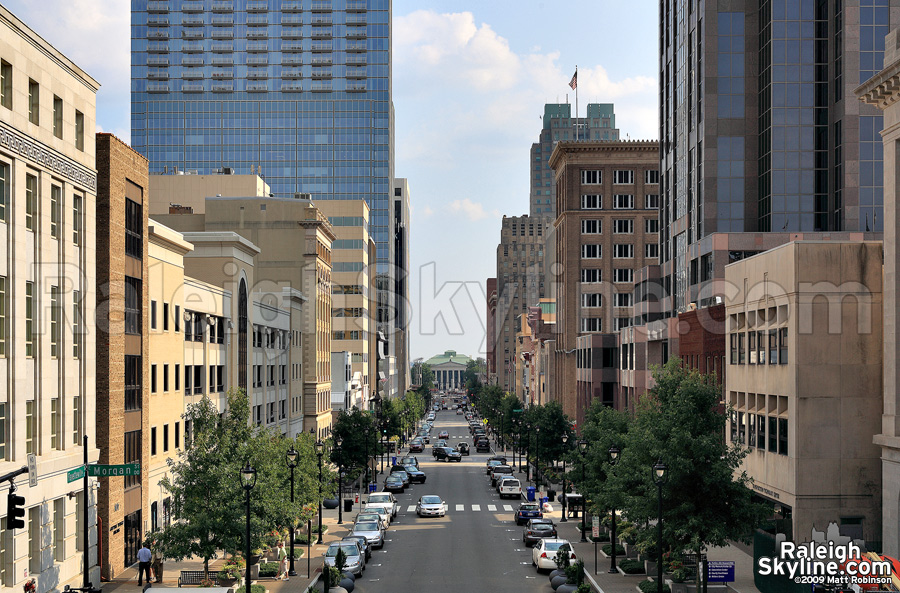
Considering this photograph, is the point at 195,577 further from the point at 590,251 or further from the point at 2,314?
the point at 590,251

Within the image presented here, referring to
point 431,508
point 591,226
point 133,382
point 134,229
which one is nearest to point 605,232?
A: point 591,226

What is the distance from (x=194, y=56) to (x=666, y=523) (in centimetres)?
17925

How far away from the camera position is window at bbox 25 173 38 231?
34938mm

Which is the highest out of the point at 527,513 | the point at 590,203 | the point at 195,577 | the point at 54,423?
the point at 590,203

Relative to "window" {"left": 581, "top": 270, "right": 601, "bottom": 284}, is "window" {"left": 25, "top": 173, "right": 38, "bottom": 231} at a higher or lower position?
lower

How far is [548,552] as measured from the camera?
4353cm

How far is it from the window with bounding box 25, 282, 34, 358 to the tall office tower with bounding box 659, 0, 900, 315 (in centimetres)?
4845

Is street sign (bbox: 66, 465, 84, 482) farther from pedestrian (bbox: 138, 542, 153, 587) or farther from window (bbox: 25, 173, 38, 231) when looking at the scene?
window (bbox: 25, 173, 38, 231)

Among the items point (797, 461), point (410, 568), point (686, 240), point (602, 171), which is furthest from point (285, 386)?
point (602, 171)

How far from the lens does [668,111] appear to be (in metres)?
90.6

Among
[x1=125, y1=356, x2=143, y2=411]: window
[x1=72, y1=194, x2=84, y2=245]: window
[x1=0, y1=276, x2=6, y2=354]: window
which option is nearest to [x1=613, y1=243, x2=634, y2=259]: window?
[x1=125, y1=356, x2=143, y2=411]: window

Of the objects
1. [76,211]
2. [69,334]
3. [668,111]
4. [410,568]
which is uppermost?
[668,111]

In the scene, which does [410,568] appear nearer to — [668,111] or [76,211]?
[76,211]

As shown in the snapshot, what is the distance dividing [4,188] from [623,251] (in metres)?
106
